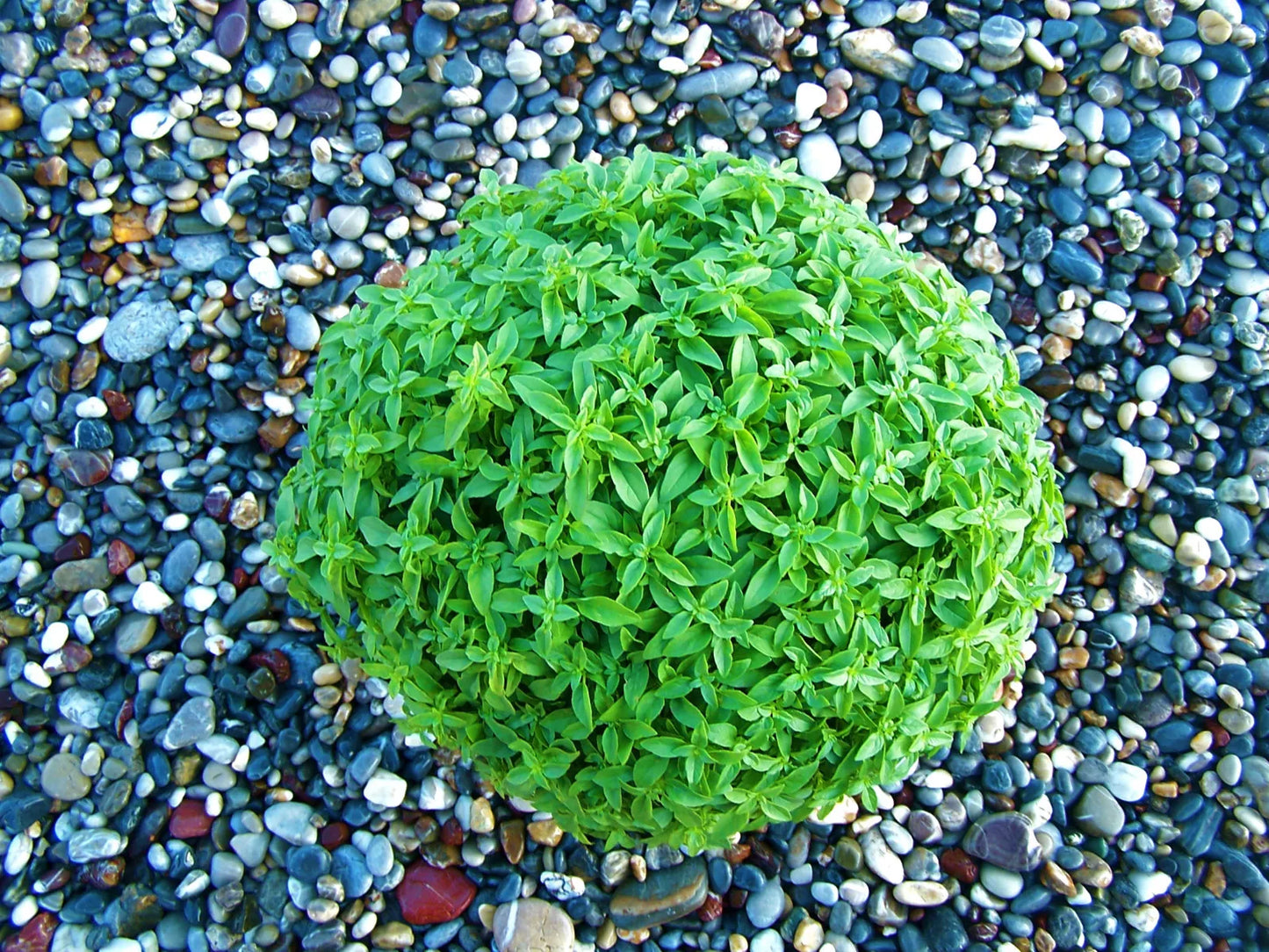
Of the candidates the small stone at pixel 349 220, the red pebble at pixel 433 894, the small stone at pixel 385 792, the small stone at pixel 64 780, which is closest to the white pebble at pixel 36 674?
the small stone at pixel 64 780

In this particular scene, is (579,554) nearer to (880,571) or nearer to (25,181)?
(880,571)

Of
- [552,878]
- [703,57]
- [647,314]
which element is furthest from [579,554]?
[703,57]

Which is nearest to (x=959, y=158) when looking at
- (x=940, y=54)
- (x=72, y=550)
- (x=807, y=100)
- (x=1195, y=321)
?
(x=940, y=54)

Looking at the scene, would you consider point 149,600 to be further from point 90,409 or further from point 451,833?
point 451,833

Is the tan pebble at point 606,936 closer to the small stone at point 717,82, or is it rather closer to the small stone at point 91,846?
the small stone at point 91,846

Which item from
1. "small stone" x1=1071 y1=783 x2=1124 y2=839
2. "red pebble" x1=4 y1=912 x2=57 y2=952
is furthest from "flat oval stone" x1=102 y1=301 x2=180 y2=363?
"small stone" x1=1071 y1=783 x2=1124 y2=839

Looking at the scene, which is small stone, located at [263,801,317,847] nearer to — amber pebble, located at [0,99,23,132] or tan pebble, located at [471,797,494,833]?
tan pebble, located at [471,797,494,833]

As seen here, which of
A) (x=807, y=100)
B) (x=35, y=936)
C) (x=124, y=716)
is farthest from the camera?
(x=807, y=100)

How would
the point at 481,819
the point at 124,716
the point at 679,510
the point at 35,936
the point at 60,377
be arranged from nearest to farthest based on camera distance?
the point at 679,510, the point at 35,936, the point at 481,819, the point at 124,716, the point at 60,377
